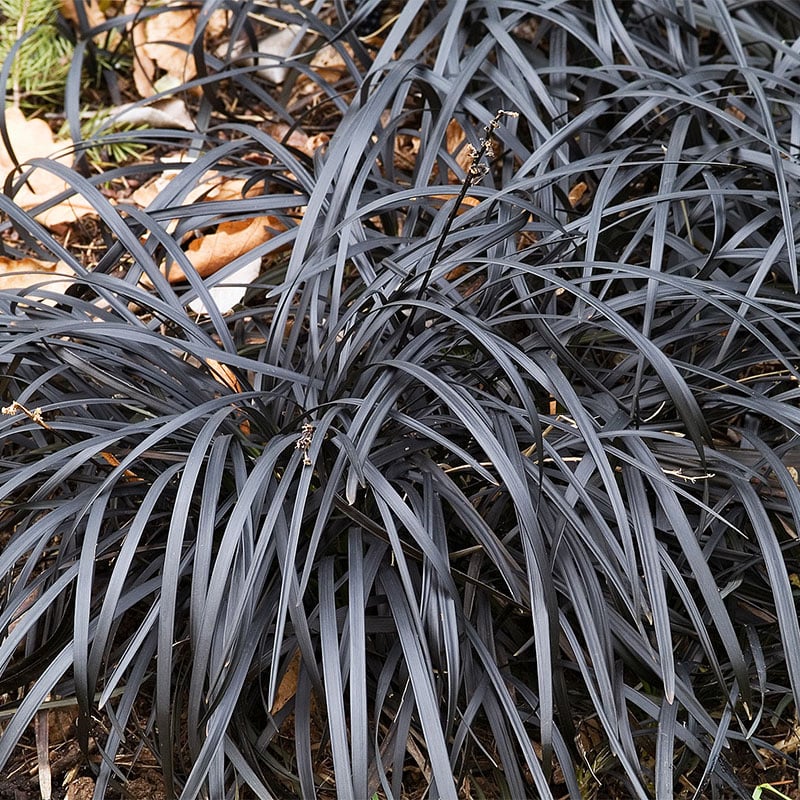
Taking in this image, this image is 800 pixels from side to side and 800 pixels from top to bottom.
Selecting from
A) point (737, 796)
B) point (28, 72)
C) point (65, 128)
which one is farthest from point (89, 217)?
point (737, 796)

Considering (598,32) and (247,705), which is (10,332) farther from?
(598,32)

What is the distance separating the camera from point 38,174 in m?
2.46

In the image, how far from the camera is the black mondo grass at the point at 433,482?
1.37 metres

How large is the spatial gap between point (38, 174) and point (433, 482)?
157 cm

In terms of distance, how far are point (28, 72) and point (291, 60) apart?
949mm

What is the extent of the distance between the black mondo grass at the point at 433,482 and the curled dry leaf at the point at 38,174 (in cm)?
42

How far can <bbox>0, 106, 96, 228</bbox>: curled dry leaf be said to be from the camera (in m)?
2.38

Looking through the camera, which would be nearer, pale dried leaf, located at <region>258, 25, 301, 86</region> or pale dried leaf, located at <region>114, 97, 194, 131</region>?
pale dried leaf, located at <region>114, 97, 194, 131</region>

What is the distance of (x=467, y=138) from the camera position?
2.03m

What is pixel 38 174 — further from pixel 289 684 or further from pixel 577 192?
pixel 289 684

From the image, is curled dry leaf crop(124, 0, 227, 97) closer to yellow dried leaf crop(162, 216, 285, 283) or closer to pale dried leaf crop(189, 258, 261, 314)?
yellow dried leaf crop(162, 216, 285, 283)

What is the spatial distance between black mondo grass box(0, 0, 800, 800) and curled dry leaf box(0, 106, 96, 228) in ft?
1.38

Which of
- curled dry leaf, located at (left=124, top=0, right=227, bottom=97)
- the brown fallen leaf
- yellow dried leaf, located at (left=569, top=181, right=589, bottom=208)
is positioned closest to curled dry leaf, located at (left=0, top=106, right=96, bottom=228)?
curled dry leaf, located at (left=124, top=0, right=227, bottom=97)

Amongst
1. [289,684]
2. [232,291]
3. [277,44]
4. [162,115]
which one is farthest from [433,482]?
[277,44]
